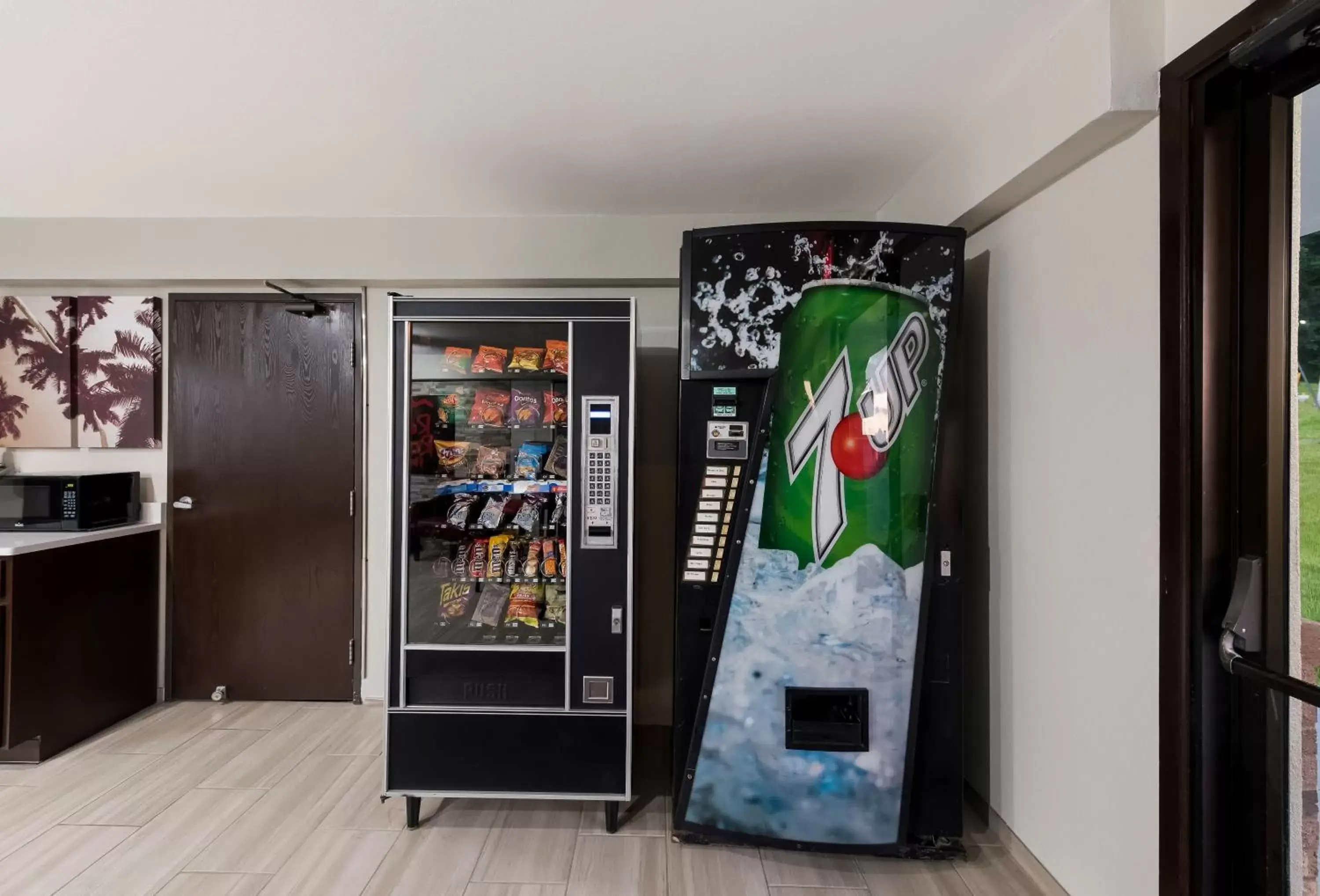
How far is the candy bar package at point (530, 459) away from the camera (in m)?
2.41

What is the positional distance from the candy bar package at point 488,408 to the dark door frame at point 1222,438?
191 cm

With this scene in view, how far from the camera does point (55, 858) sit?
81.4 inches

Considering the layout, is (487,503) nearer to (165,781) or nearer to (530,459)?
(530,459)

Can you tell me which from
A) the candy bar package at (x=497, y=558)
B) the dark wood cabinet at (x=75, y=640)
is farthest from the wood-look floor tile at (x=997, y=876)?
the dark wood cabinet at (x=75, y=640)

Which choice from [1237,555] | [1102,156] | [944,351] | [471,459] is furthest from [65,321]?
[1237,555]

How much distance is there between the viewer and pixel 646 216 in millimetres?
3033

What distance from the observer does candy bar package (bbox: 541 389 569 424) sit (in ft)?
7.71

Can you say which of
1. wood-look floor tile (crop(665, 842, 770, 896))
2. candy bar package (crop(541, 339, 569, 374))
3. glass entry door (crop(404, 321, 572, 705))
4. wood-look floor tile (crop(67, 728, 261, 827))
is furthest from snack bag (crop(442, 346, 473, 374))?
wood-look floor tile (crop(67, 728, 261, 827))

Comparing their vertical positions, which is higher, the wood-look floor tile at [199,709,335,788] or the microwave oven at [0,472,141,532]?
the microwave oven at [0,472,141,532]

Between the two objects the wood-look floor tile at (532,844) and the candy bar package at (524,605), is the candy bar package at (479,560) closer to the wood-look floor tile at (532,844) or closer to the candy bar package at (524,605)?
the candy bar package at (524,605)

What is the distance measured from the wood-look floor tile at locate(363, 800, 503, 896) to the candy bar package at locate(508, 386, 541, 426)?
4.42ft

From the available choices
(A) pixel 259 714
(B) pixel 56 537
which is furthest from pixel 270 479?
(A) pixel 259 714

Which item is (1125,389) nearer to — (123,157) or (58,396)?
(123,157)

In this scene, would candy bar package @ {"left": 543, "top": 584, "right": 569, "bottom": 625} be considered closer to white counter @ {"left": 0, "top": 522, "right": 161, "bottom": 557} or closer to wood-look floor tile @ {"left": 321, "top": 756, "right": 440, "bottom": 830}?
wood-look floor tile @ {"left": 321, "top": 756, "right": 440, "bottom": 830}
